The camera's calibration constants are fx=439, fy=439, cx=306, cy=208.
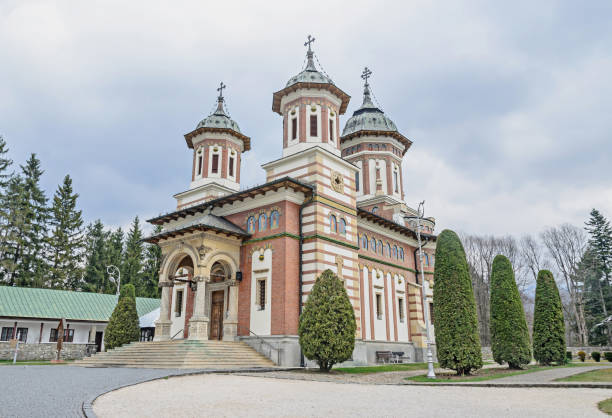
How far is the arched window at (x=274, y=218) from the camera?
75.1 feet

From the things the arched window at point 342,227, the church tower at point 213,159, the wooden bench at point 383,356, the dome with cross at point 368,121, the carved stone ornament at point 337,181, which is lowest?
the wooden bench at point 383,356

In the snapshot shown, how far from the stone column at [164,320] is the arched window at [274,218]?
6.49m

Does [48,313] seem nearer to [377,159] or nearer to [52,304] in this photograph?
[52,304]

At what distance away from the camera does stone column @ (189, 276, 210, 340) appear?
20.5 metres

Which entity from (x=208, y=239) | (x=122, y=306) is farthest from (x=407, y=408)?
(x=122, y=306)

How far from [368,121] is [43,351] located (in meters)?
30.4

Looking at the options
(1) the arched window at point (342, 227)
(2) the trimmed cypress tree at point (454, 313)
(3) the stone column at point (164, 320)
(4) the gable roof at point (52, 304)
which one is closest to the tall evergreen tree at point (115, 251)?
(4) the gable roof at point (52, 304)

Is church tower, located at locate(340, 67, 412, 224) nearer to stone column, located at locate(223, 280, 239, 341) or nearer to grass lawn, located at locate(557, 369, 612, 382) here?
stone column, located at locate(223, 280, 239, 341)

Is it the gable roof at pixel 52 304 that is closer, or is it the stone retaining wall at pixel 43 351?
the stone retaining wall at pixel 43 351

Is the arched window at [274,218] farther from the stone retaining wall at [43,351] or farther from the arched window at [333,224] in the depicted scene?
the stone retaining wall at [43,351]

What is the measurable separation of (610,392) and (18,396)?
1397cm

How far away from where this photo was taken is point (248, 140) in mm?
32469

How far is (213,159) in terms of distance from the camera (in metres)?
31.0

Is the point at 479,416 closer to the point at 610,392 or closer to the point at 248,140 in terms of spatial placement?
the point at 610,392
